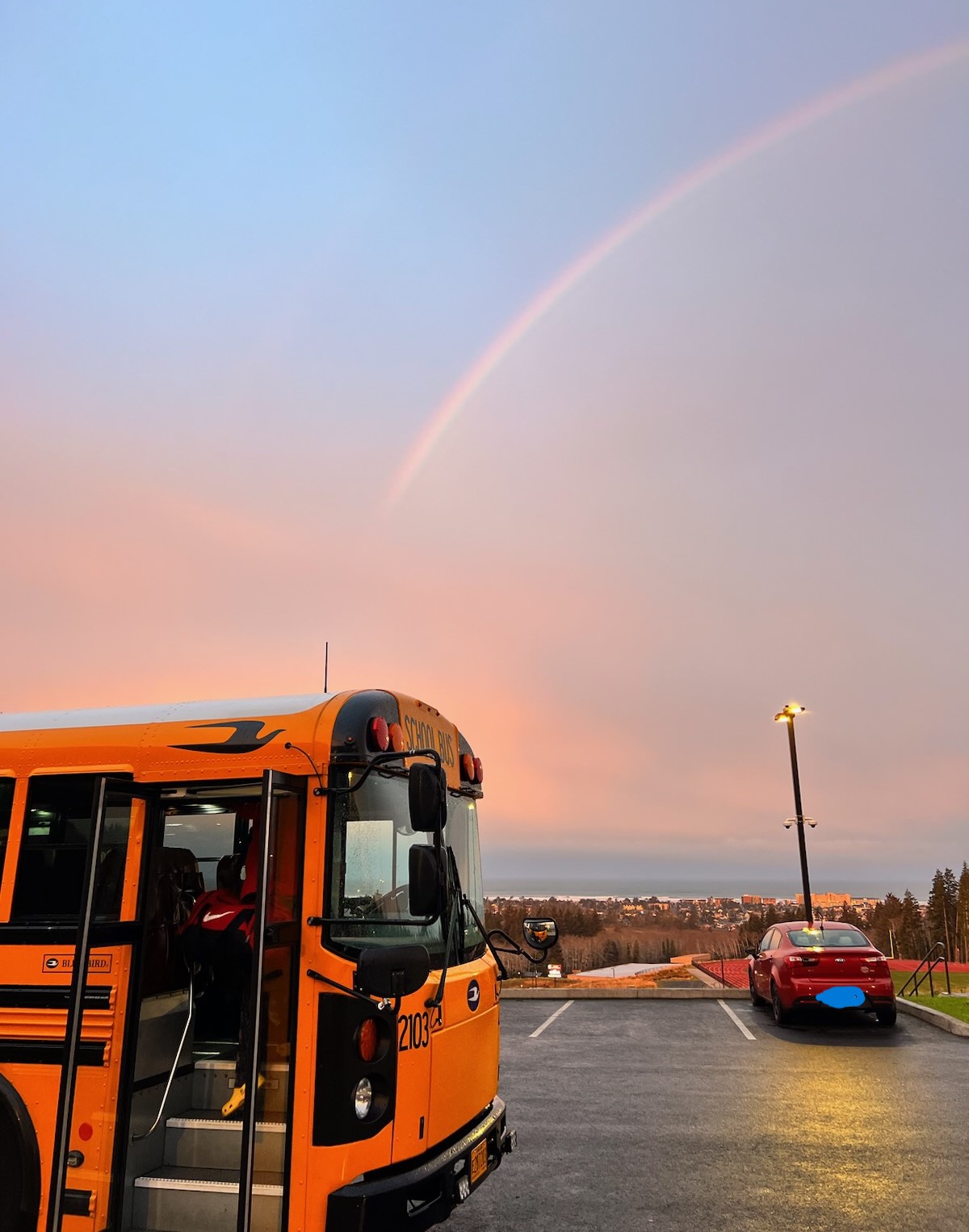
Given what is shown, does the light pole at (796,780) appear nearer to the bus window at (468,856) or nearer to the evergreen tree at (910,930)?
the bus window at (468,856)

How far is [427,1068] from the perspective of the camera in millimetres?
4445

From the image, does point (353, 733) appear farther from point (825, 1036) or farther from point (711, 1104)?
point (825, 1036)

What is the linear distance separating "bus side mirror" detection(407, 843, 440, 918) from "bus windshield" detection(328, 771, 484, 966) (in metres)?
0.11

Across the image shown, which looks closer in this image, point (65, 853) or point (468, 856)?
point (65, 853)

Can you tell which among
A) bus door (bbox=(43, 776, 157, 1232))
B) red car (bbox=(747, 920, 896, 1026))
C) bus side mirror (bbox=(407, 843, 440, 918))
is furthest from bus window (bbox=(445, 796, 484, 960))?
red car (bbox=(747, 920, 896, 1026))

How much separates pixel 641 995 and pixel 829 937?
15.9 ft

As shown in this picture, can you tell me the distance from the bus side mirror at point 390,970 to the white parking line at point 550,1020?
31.0ft

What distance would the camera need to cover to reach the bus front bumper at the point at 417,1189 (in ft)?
12.9

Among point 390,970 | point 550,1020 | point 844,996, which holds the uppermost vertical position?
point 390,970

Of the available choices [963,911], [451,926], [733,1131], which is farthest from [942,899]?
[451,926]

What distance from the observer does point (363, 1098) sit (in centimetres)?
410

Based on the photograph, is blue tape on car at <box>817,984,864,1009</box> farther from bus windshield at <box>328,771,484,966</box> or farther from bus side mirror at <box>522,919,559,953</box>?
bus windshield at <box>328,771,484,966</box>

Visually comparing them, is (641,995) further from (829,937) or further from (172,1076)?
(172,1076)

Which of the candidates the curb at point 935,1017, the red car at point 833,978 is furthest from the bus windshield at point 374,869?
the curb at point 935,1017
